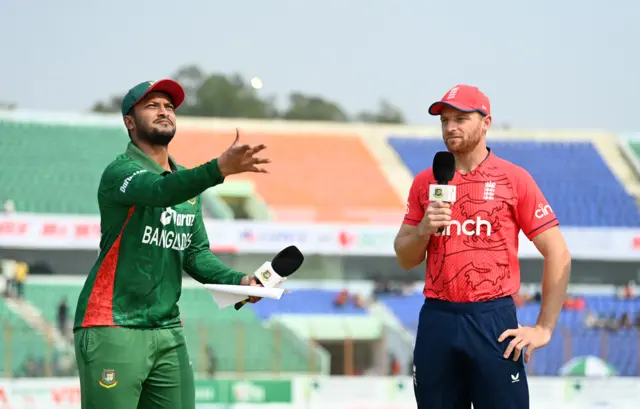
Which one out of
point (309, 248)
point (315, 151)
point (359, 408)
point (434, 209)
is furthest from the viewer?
point (315, 151)

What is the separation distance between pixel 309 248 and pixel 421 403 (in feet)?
58.6

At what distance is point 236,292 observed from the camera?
4.28 m

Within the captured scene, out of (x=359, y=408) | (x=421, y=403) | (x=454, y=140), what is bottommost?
(x=359, y=408)

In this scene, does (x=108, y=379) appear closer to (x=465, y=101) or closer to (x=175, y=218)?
(x=175, y=218)

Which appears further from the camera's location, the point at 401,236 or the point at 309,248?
the point at 309,248

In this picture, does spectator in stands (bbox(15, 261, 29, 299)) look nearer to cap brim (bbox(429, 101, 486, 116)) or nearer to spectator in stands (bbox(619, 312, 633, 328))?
spectator in stands (bbox(619, 312, 633, 328))

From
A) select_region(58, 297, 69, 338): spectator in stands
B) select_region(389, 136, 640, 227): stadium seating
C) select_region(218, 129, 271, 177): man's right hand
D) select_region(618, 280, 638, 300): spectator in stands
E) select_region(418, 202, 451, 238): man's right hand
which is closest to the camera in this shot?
select_region(218, 129, 271, 177): man's right hand

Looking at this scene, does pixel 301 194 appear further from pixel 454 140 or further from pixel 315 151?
pixel 454 140

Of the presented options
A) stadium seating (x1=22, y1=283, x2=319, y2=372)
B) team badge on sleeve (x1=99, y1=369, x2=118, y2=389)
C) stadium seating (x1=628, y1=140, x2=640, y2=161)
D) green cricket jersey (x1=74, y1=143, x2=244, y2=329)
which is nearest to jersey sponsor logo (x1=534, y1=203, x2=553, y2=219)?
green cricket jersey (x1=74, y1=143, x2=244, y2=329)

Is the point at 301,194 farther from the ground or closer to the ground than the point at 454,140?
farther from the ground

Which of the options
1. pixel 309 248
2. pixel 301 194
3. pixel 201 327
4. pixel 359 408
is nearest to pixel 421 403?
pixel 359 408

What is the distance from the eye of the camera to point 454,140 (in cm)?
435

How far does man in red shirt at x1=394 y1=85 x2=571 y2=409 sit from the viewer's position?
4.28 metres

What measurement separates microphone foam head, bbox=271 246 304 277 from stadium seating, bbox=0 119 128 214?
18323mm
